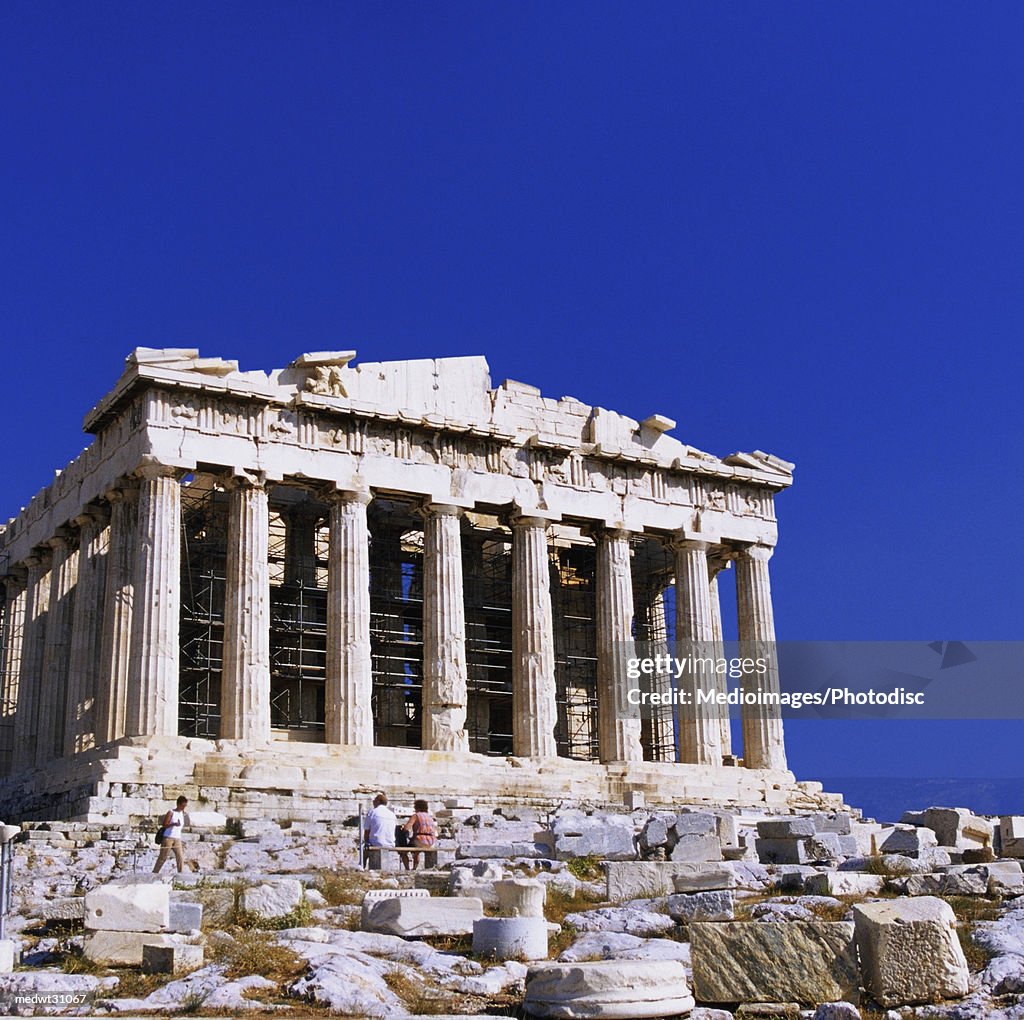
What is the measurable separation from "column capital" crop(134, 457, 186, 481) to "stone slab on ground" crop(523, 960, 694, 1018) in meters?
18.4

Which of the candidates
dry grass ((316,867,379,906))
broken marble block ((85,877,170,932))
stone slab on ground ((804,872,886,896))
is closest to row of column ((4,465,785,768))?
dry grass ((316,867,379,906))

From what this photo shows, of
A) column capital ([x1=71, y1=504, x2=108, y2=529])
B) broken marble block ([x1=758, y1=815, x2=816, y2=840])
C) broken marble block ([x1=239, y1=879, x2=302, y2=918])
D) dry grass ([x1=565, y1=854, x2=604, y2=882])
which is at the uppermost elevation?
column capital ([x1=71, y1=504, x2=108, y2=529])

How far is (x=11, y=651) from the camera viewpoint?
113ft

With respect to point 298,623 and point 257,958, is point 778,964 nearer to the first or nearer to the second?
point 257,958

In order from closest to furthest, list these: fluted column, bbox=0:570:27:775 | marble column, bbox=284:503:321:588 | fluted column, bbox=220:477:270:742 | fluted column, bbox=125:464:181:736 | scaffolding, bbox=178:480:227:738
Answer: fluted column, bbox=125:464:181:736 < fluted column, bbox=220:477:270:742 < scaffolding, bbox=178:480:227:738 < marble column, bbox=284:503:321:588 < fluted column, bbox=0:570:27:775

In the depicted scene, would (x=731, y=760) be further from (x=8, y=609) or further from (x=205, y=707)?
(x=8, y=609)

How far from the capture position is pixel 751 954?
10742mm

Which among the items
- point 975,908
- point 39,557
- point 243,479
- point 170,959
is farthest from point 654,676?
point 170,959

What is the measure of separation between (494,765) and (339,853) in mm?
9654

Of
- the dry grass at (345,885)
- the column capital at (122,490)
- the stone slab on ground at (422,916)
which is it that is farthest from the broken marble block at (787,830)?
the column capital at (122,490)

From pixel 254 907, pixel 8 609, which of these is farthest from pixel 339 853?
pixel 8 609

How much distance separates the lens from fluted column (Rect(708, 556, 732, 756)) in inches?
1294

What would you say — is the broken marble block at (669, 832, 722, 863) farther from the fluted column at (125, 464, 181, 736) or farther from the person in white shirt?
the fluted column at (125, 464, 181, 736)

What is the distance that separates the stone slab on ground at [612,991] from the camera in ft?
32.4
